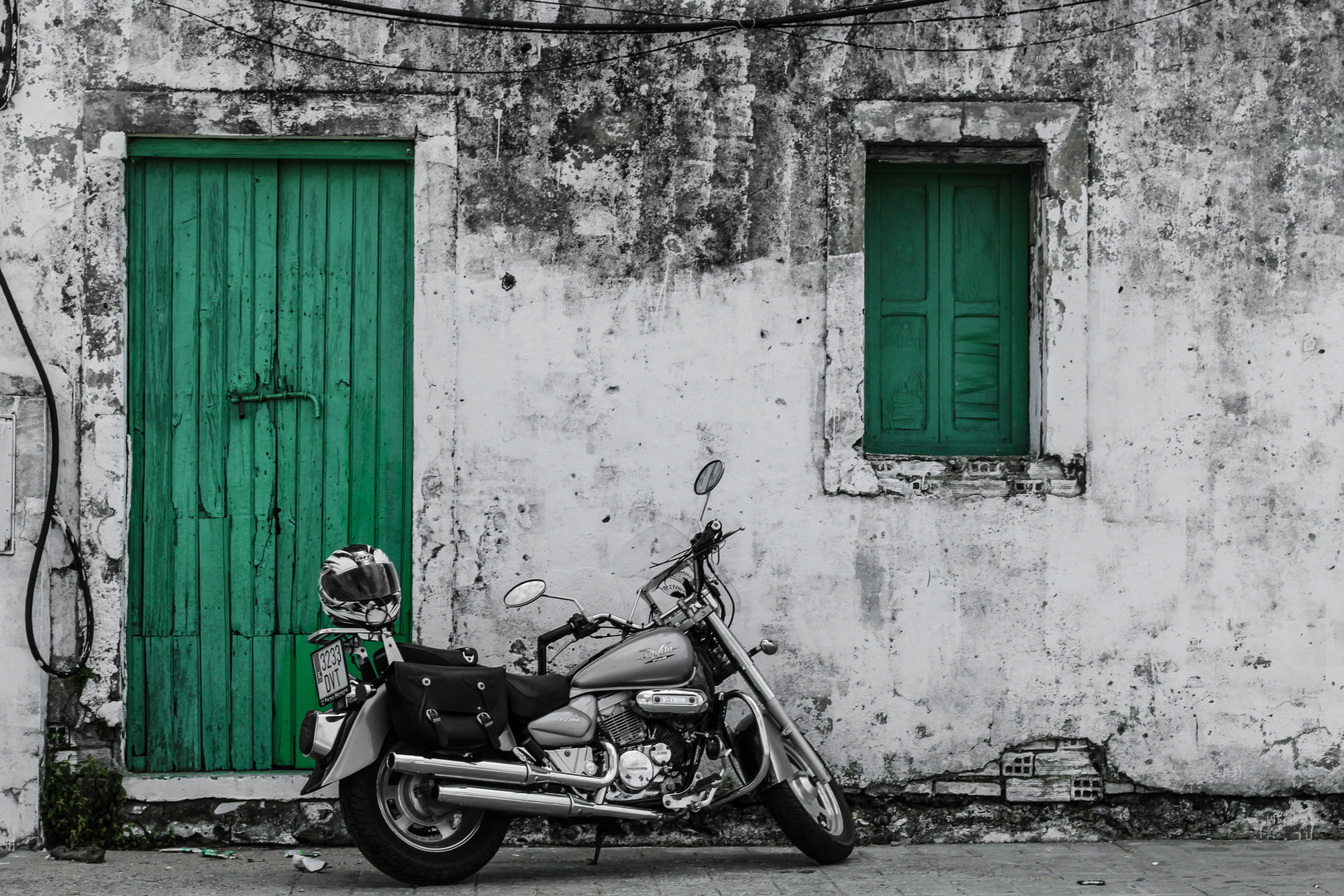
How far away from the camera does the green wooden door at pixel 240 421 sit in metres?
6.22

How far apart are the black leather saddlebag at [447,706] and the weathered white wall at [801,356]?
0.86 meters

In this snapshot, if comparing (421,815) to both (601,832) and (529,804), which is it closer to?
(529,804)

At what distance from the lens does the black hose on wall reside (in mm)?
5988

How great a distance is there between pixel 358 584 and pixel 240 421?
1.30 metres

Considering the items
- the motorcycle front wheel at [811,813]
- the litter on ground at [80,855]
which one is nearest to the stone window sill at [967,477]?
the motorcycle front wheel at [811,813]

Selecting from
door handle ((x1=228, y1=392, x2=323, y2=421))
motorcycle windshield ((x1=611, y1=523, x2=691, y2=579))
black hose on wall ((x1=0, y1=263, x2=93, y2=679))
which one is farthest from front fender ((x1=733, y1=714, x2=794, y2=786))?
black hose on wall ((x1=0, y1=263, x2=93, y2=679))

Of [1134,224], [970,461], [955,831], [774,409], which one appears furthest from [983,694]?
[1134,224]

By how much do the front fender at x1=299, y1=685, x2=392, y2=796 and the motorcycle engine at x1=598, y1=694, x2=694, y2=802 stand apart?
810 millimetres

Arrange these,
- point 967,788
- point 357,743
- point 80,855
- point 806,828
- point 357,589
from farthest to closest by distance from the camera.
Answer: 1. point 967,788
2. point 80,855
3. point 806,828
4. point 357,589
5. point 357,743

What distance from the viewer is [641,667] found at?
552 centimetres

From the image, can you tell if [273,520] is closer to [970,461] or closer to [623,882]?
[623,882]

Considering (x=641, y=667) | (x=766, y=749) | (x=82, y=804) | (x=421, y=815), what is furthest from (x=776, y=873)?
(x=82, y=804)

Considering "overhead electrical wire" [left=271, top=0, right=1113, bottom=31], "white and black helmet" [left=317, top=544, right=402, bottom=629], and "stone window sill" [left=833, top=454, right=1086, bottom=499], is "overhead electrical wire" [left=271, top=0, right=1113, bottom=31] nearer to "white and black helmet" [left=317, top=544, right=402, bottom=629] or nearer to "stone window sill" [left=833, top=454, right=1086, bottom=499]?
"stone window sill" [left=833, top=454, right=1086, bottom=499]

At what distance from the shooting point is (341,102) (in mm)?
6137
